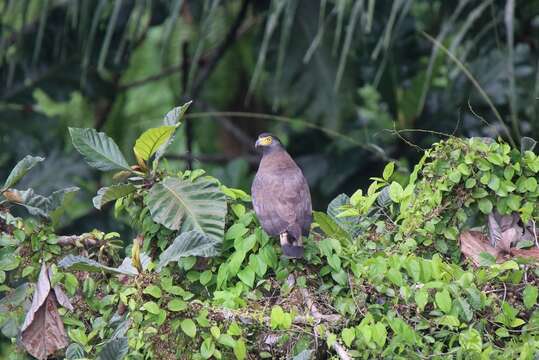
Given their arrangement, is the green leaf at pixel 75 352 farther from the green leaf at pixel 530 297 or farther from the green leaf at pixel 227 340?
the green leaf at pixel 530 297

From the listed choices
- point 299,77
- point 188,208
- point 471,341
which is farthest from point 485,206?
point 299,77

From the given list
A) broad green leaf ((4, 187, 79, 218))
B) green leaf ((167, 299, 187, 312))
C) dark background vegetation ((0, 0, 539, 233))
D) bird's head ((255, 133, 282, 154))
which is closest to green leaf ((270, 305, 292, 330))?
green leaf ((167, 299, 187, 312))

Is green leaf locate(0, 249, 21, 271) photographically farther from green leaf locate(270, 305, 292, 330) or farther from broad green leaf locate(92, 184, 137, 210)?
green leaf locate(270, 305, 292, 330)

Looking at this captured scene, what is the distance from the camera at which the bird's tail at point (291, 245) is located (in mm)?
2301

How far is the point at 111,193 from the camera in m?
2.37

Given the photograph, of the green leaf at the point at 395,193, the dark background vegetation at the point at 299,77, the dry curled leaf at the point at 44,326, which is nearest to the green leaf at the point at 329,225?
the green leaf at the point at 395,193

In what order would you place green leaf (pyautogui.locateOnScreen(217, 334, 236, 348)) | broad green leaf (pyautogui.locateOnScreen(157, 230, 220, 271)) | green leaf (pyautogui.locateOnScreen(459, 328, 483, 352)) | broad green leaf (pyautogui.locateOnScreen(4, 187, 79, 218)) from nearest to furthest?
green leaf (pyautogui.locateOnScreen(459, 328, 483, 352)), green leaf (pyautogui.locateOnScreen(217, 334, 236, 348)), broad green leaf (pyautogui.locateOnScreen(157, 230, 220, 271)), broad green leaf (pyautogui.locateOnScreen(4, 187, 79, 218))

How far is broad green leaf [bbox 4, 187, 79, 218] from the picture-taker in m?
2.46

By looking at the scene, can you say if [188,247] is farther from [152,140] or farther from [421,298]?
[421,298]

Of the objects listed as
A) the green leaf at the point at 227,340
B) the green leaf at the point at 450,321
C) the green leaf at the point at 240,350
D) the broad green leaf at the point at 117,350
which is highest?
the green leaf at the point at 450,321

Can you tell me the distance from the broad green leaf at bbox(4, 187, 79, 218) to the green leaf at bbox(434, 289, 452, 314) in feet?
2.95

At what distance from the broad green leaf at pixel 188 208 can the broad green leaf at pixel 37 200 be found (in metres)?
0.23

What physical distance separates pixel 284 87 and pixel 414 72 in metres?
0.65

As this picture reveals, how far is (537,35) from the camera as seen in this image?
16.5 ft
